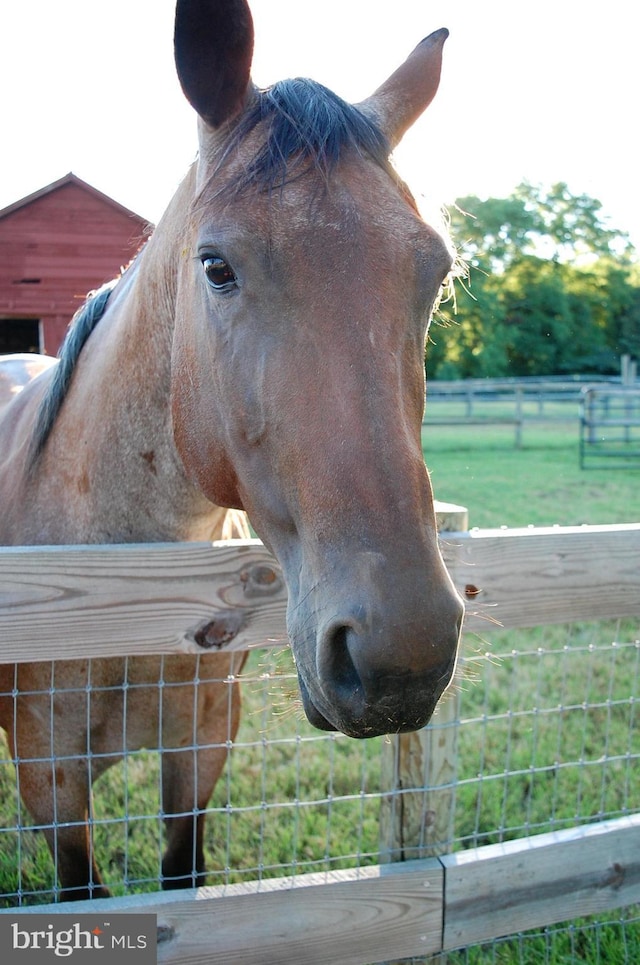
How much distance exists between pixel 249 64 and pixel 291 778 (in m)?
3.28

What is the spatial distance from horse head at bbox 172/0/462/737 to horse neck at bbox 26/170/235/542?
21 cm

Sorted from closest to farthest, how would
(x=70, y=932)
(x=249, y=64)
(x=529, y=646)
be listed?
1. (x=249, y=64)
2. (x=70, y=932)
3. (x=529, y=646)

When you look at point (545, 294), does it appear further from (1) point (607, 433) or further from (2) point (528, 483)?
(2) point (528, 483)

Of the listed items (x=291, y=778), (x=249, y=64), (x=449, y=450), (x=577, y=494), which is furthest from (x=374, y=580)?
(x=449, y=450)

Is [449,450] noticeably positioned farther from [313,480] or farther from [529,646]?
[313,480]

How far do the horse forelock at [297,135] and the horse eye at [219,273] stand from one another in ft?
0.53

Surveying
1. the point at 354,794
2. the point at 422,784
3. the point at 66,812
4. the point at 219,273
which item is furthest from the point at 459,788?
the point at 219,273

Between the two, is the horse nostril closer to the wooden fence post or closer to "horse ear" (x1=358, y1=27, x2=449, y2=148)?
the wooden fence post

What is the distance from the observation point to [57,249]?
218 inches

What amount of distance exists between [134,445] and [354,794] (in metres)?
2.24

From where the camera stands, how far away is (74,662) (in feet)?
7.18

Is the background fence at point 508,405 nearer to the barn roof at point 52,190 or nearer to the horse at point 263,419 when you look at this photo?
the barn roof at point 52,190

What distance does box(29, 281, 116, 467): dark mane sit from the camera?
2.43 metres

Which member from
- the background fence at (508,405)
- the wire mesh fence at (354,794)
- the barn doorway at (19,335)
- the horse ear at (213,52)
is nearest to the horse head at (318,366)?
the horse ear at (213,52)
